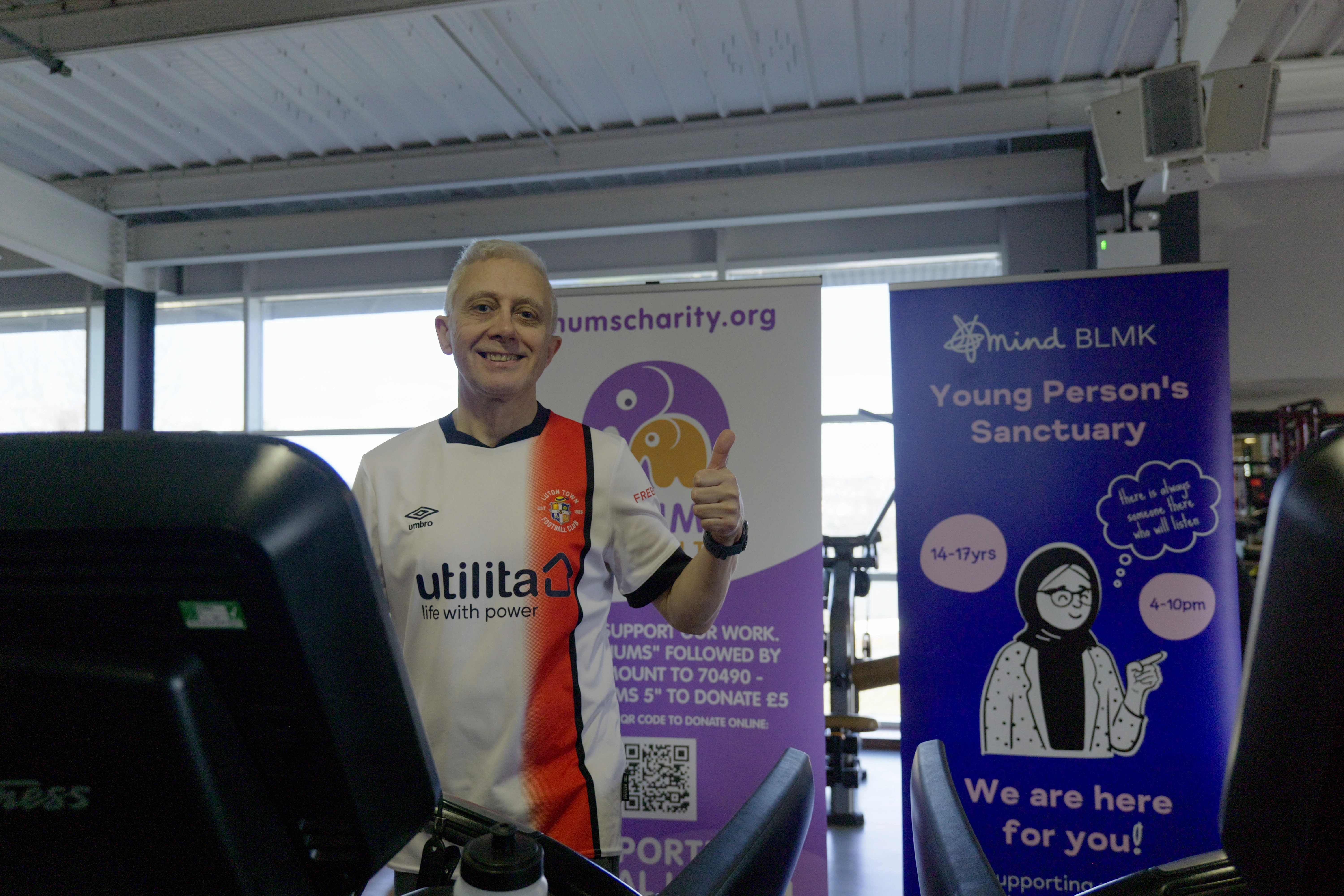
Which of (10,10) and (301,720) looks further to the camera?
(10,10)

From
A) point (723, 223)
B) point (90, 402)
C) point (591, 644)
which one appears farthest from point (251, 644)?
point (90, 402)

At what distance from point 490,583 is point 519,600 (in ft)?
0.17

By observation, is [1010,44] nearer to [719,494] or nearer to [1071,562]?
[1071,562]

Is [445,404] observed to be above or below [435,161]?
below

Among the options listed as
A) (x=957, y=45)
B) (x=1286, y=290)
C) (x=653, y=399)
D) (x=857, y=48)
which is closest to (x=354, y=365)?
(x=857, y=48)

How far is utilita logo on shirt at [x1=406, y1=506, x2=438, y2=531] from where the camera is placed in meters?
1.36

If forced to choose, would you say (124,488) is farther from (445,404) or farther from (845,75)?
(445,404)

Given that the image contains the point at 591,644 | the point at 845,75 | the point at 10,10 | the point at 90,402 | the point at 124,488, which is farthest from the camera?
the point at 90,402

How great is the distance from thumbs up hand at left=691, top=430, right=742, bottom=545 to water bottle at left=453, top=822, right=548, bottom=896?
2.11ft

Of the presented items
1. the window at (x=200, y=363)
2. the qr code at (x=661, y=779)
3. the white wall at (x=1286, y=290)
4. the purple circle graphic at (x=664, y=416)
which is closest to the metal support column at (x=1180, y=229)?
the white wall at (x=1286, y=290)

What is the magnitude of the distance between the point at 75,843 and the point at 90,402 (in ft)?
25.6

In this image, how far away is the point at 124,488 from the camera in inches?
15.3

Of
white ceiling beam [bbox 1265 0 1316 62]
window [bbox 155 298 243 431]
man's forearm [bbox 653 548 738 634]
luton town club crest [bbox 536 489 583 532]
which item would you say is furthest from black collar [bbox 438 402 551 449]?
window [bbox 155 298 243 431]

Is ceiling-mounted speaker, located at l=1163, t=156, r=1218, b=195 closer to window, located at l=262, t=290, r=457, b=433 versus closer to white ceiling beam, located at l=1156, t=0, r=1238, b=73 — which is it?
white ceiling beam, located at l=1156, t=0, r=1238, b=73
